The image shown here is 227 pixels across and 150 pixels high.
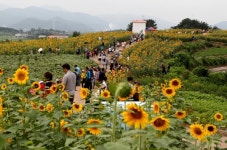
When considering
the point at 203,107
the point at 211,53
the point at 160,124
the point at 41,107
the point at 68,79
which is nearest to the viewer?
the point at 160,124

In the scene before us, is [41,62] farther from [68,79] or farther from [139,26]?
[68,79]

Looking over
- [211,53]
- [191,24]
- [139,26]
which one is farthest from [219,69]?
[191,24]

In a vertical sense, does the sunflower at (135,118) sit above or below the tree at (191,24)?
below

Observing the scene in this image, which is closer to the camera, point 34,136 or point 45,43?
point 34,136

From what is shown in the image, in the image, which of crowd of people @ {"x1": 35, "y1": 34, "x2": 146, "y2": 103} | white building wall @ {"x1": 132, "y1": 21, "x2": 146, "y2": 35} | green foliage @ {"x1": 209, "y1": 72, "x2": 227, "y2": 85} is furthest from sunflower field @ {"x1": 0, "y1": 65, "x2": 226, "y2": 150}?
white building wall @ {"x1": 132, "y1": 21, "x2": 146, "y2": 35}

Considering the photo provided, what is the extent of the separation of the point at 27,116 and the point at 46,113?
0.64 meters

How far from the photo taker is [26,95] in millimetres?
3814

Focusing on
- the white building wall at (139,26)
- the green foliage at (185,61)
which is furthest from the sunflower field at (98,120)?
the white building wall at (139,26)

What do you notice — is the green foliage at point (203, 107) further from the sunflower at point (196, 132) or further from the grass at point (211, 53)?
the grass at point (211, 53)

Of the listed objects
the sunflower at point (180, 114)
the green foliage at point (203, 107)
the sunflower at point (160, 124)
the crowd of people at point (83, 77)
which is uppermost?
the sunflower at point (160, 124)

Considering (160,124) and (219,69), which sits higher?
(160,124)

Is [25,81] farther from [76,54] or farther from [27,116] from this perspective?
[76,54]

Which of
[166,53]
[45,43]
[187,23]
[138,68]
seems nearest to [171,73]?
[138,68]

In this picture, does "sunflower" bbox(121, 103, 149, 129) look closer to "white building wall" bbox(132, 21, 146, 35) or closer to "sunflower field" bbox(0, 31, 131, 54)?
"sunflower field" bbox(0, 31, 131, 54)
